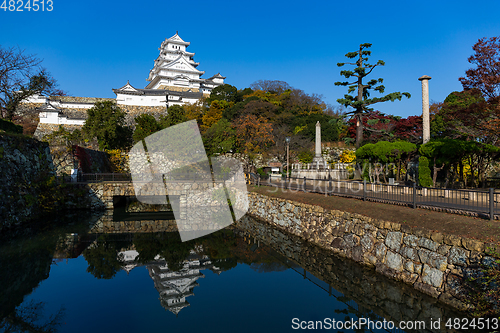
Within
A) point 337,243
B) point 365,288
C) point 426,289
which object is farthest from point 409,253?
point 337,243

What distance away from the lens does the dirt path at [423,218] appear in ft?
20.1

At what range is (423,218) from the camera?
7.70m

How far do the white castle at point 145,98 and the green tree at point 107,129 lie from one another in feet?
24.7

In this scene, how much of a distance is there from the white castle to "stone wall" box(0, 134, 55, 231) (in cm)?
2488

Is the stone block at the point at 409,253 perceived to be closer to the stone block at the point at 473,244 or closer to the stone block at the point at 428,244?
Answer: the stone block at the point at 428,244

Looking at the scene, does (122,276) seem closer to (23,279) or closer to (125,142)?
(23,279)

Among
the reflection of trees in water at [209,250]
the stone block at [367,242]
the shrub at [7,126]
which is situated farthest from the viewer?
the shrub at [7,126]

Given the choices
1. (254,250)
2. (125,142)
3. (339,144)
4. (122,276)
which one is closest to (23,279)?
(122,276)

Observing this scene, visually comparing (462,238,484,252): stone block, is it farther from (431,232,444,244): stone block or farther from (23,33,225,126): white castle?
(23,33,225,126): white castle

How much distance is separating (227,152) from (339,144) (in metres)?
13.8

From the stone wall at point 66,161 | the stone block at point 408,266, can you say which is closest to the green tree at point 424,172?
the stone block at point 408,266

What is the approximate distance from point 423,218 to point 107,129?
32626 mm

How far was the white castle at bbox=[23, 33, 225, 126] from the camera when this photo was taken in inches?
1602

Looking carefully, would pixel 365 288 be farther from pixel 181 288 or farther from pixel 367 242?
pixel 181 288
